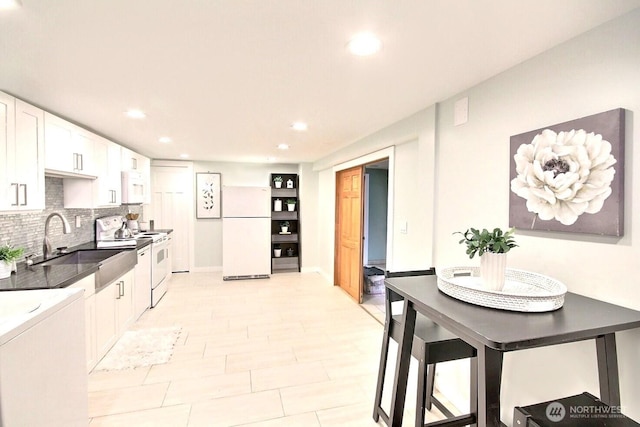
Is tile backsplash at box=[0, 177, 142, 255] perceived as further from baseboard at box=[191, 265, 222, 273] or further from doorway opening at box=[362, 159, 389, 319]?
doorway opening at box=[362, 159, 389, 319]

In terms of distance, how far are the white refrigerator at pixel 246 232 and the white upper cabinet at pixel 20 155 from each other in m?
3.30

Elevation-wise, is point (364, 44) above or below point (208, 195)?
above

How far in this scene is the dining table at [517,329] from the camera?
107 cm

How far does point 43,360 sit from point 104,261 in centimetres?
147

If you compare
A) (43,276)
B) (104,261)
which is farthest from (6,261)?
(104,261)

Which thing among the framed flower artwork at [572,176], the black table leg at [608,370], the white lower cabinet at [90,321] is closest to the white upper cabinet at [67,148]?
the white lower cabinet at [90,321]

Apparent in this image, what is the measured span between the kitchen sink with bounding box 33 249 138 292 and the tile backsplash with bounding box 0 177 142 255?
0.23 metres

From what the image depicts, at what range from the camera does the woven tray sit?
1.25 m

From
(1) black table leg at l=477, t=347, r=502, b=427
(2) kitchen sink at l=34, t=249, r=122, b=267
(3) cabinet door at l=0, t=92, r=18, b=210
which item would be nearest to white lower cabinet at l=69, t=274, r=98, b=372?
(2) kitchen sink at l=34, t=249, r=122, b=267

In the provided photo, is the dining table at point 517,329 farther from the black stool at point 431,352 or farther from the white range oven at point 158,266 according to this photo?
the white range oven at point 158,266

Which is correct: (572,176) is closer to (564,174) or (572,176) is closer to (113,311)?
(564,174)

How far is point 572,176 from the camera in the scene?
1423mm

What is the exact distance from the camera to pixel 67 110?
2.69m

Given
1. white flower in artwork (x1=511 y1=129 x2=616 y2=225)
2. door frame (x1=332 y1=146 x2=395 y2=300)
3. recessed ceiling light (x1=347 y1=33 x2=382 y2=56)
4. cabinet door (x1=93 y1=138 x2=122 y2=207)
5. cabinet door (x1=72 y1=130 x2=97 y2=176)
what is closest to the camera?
white flower in artwork (x1=511 y1=129 x2=616 y2=225)
